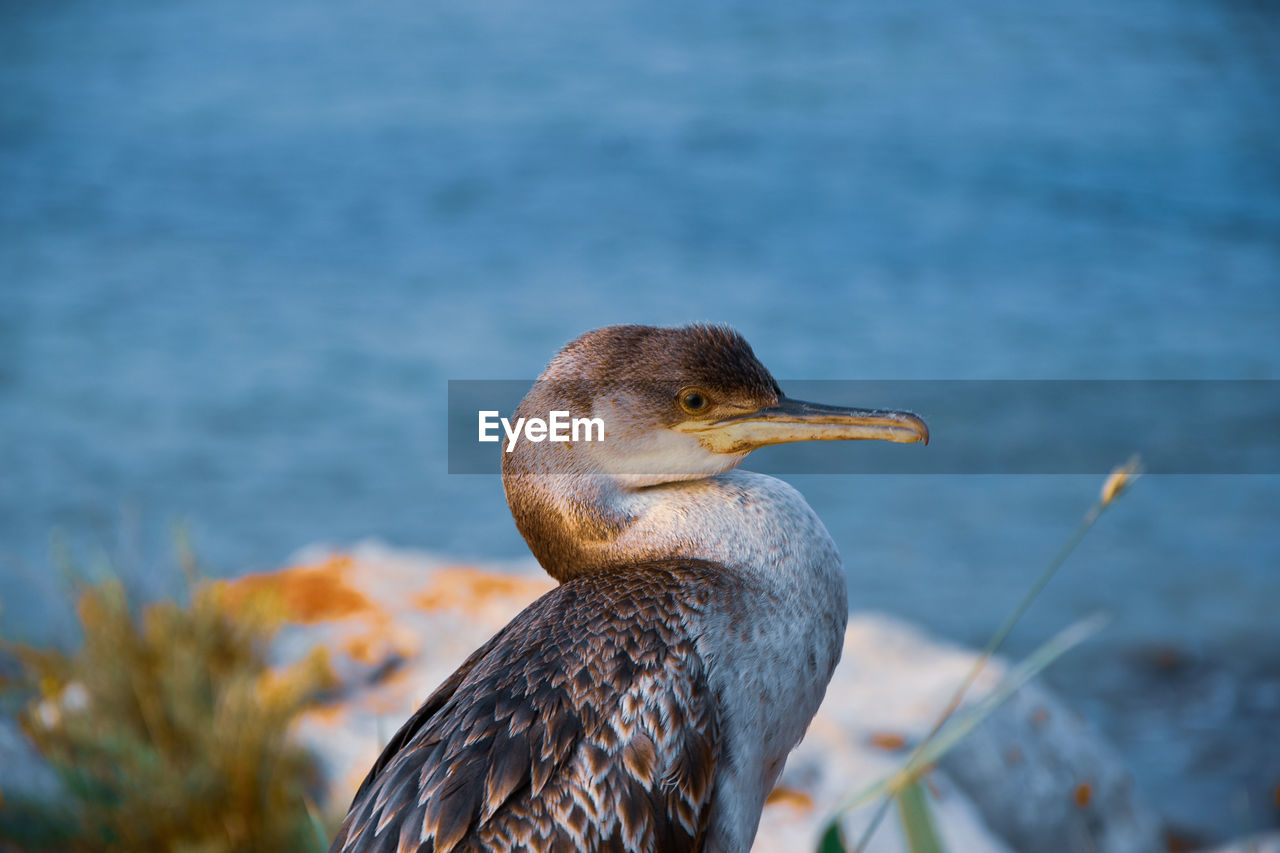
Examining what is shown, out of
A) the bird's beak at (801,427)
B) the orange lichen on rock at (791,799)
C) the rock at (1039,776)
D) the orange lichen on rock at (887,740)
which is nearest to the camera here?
the bird's beak at (801,427)

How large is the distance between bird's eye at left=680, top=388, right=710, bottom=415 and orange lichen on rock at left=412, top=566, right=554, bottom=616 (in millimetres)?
3035

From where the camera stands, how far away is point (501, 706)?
6.21 feet

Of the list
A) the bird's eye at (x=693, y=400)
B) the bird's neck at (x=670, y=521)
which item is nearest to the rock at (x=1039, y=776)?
the bird's neck at (x=670, y=521)

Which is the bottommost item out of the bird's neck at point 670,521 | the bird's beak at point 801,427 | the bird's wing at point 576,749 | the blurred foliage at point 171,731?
the blurred foliage at point 171,731

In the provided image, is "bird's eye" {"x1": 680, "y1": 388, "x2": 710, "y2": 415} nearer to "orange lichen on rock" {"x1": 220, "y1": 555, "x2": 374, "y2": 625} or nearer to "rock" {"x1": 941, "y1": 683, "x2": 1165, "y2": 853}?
"rock" {"x1": 941, "y1": 683, "x2": 1165, "y2": 853}

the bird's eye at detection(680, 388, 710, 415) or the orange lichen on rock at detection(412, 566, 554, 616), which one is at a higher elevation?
the bird's eye at detection(680, 388, 710, 415)

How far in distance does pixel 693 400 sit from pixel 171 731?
295 cm

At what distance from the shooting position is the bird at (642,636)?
1.85 metres

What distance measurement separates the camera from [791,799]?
4.04 m

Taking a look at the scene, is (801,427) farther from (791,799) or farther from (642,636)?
(791,799)

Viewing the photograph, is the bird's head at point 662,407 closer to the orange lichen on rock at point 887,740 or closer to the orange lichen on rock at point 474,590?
the orange lichen on rock at point 887,740

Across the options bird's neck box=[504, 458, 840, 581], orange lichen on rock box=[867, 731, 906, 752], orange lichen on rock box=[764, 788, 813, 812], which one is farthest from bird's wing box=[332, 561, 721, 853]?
orange lichen on rock box=[867, 731, 906, 752]

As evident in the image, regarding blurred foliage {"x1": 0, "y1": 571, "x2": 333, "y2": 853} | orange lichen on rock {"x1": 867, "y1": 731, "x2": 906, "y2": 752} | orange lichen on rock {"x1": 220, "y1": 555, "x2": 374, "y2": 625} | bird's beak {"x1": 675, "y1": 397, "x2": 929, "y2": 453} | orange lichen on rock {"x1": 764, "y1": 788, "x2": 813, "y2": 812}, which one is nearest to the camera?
bird's beak {"x1": 675, "y1": 397, "x2": 929, "y2": 453}

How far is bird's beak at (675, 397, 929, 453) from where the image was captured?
80.2 inches
